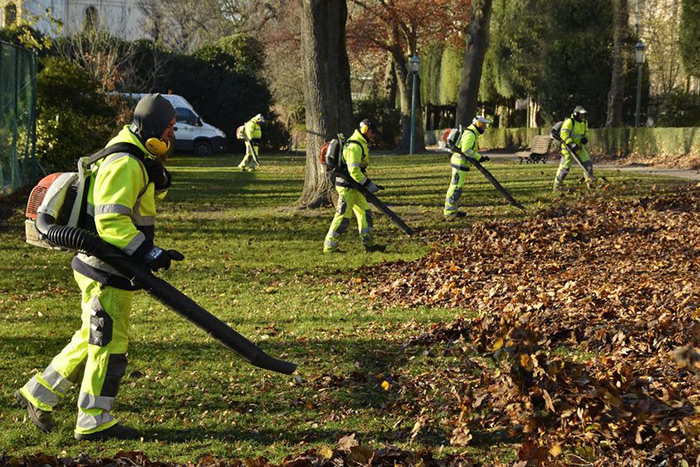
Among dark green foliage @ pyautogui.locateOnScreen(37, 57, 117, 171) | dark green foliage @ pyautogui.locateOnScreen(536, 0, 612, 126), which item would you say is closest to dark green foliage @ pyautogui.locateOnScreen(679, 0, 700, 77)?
dark green foliage @ pyautogui.locateOnScreen(536, 0, 612, 126)

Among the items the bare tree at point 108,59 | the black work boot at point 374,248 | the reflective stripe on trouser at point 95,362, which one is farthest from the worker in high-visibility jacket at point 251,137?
the reflective stripe on trouser at point 95,362

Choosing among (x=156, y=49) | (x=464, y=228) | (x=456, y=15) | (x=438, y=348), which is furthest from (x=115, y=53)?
(x=438, y=348)

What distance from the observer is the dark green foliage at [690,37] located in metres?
30.4

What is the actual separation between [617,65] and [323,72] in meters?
21.7

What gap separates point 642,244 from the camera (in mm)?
12992

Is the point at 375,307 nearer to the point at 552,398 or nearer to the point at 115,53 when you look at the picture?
the point at 552,398

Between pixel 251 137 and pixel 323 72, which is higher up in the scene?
pixel 323 72

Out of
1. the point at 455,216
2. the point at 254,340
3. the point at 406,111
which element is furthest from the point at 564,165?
the point at 406,111

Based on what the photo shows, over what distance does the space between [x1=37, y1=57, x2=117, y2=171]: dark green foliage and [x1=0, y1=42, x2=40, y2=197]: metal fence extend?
113cm

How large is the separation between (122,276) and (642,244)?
9.11 meters

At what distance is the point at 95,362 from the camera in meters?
5.89

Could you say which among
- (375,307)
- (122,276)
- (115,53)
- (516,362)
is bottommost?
(375,307)

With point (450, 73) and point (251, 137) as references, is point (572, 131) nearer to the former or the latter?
point (251, 137)

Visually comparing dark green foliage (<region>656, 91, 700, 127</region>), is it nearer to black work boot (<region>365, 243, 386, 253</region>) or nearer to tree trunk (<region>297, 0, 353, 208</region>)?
tree trunk (<region>297, 0, 353, 208</region>)
